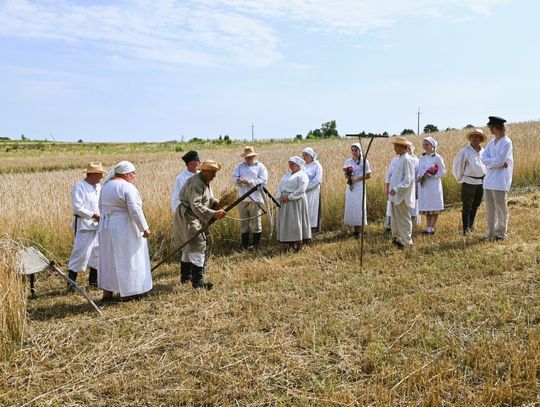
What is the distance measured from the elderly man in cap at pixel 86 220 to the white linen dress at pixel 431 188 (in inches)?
225

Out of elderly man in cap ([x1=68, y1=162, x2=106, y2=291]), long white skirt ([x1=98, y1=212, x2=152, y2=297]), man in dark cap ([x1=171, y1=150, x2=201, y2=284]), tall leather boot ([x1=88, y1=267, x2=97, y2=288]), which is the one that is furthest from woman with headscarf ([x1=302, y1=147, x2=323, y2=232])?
tall leather boot ([x1=88, y1=267, x2=97, y2=288])

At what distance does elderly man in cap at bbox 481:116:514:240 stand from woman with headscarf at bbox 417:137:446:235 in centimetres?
125

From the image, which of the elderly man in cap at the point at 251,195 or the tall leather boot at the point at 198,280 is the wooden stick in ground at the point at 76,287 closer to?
the tall leather boot at the point at 198,280

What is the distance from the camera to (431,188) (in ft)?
29.5

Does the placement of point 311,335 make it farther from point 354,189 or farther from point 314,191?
point 354,189

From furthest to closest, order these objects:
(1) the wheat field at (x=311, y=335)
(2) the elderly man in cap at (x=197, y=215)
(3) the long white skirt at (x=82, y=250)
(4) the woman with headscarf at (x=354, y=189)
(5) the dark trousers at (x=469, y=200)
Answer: (4) the woman with headscarf at (x=354, y=189) → (5) the dark trousers at (x=469, y=200) → (3) the long white skirt at (x=82, y=250) → (2) the elderly man in cap at (x=197, y=215) → (1) the wheat field at (x=311, y=335)

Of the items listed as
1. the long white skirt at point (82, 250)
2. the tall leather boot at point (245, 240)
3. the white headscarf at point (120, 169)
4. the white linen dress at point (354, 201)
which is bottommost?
the tall leather boot at point (245, 240)

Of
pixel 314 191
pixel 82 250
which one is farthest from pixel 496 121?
pixel 82 250

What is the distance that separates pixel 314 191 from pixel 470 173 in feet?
9.23

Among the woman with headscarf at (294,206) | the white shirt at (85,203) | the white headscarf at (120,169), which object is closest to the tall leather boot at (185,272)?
the white shirt at (85,203)

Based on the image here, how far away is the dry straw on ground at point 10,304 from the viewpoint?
459 cm

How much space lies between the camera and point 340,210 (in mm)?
10422

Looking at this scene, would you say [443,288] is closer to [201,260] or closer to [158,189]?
[201,260]

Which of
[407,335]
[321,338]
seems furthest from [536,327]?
[321,338]
